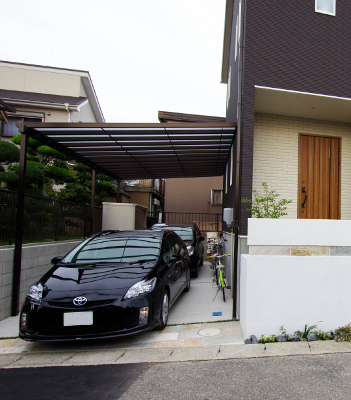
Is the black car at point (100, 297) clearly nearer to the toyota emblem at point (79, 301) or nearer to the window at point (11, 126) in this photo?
the toyota emblem at point (79, 301)

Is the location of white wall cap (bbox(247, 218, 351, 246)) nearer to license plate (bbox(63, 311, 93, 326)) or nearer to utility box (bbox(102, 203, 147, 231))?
license plate (bbox(63, 311, 93, 326))

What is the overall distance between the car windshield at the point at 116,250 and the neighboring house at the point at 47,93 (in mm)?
9703

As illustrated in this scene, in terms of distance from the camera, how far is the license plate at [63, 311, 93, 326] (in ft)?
12.3

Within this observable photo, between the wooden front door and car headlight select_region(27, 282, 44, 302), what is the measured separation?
531 cm

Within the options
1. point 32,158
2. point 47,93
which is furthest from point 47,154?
point 47,93

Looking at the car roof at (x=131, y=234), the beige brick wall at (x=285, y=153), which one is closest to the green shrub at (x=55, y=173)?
the car roof at (x=131, y=234)

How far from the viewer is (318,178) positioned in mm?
7074

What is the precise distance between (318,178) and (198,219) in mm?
7909

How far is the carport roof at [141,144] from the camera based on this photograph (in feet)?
19.8

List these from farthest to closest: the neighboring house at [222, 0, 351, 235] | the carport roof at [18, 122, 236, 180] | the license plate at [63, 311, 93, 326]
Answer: the carport roof at [18, 122, 236, 180] → the neighboring house at [222, 0, 351, 235] → the license plate at [63, 311, 93, 326]

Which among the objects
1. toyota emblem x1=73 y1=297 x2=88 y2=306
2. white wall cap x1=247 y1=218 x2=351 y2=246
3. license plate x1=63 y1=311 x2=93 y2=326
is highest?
white wall cap x1=247 y1=218 x2=351 y2=246

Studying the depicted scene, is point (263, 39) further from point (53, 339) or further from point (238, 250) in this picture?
point (53, 339)

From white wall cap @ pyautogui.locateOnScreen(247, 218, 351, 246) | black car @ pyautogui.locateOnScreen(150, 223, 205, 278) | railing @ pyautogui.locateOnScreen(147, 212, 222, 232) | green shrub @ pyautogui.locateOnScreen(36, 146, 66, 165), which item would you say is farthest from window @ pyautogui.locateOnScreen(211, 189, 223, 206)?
white wall cap @ pyautogui.locateOnScreen(247, 218, 351, 246)

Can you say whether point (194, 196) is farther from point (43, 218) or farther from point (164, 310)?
point (164, 310)
